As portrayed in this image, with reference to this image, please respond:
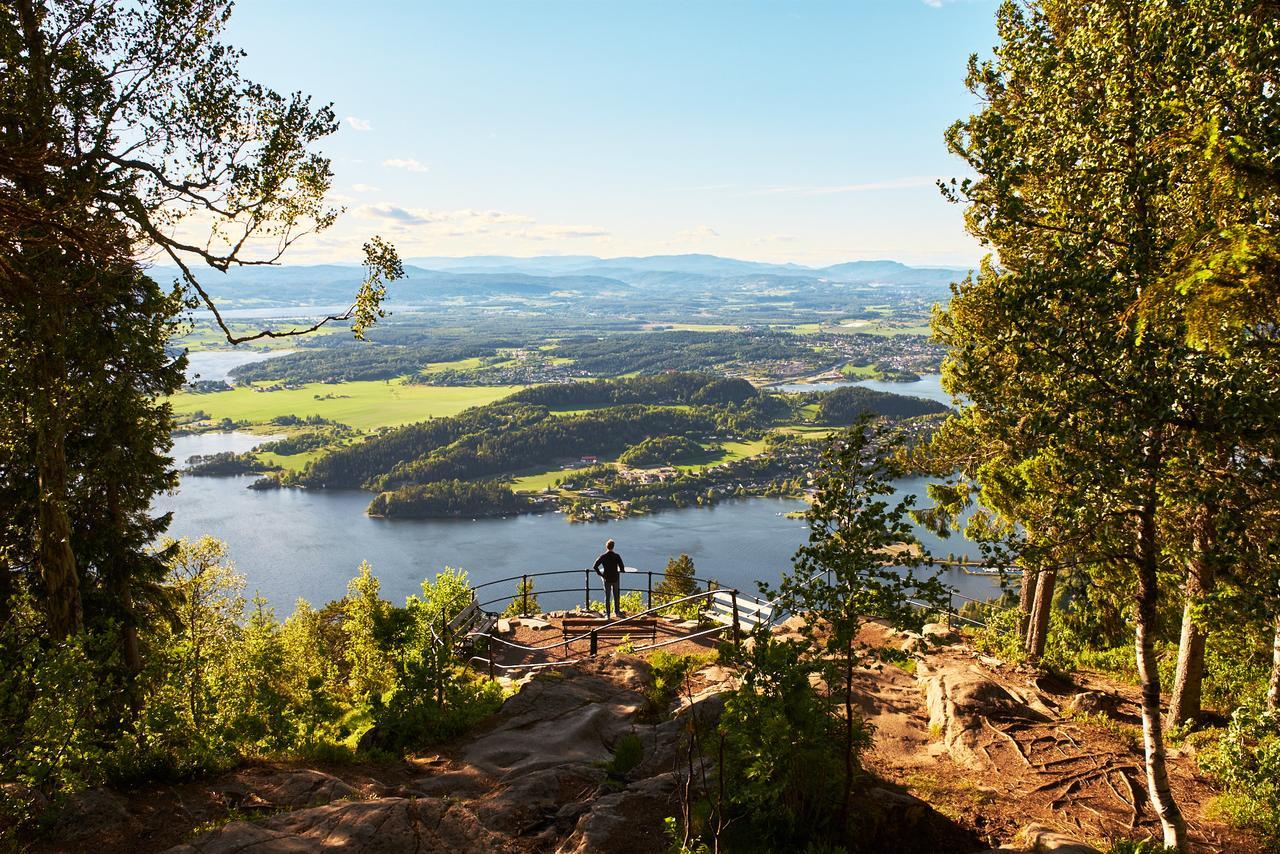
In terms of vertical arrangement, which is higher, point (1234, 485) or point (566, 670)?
point (1234, 485)

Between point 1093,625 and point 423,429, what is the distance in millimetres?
110159

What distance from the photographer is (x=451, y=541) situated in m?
78.0

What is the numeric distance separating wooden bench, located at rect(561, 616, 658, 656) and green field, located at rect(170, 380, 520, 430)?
122353 mm

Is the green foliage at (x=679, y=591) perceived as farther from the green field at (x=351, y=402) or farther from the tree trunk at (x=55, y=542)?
the green field at (x=351, y=402)

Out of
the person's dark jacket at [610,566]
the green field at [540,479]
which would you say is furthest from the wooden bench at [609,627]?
the green field at [540,479]

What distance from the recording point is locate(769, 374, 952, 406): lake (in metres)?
139

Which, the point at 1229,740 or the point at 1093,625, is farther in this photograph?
the point at 1093,625

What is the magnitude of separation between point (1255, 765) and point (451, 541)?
7670cm

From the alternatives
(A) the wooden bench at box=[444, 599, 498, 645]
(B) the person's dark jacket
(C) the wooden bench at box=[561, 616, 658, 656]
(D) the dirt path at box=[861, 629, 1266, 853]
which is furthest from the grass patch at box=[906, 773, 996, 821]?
(A) the wooden bench at box=[444, 599, 498, 645]

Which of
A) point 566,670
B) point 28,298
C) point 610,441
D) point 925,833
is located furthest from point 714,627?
point 610,441

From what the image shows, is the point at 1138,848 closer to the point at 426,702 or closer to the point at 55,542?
the point at 426,702

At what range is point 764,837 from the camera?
561 cm

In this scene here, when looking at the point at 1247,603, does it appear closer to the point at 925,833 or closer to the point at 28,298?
the point at 925,833

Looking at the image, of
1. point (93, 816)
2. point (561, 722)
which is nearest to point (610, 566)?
point (561, 722)
